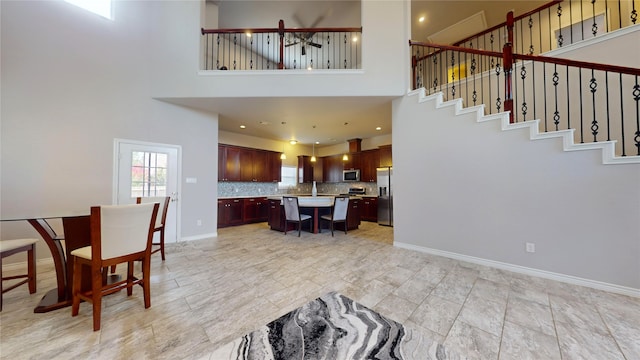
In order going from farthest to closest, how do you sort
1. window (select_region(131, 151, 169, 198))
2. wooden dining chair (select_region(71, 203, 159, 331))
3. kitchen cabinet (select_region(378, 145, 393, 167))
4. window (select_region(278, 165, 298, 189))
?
window (select_region(278, 165, 298, 189))
kitchen cabinet (select_region(378, 145, 393, 167))
window (select_region(131, 151, 169, 198))
wooden dining chair (select_region(71, 203, 159, 331))

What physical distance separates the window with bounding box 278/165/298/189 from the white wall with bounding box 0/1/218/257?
13.4ft

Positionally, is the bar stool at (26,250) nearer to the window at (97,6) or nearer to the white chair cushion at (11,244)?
the white chair cushion at (11,244)

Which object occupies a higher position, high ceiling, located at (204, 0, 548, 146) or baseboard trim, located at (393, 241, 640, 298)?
high ceiling, located at (204, 0, 548, 146)

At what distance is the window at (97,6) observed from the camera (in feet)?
11.3

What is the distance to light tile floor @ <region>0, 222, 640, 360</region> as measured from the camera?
1.52 m

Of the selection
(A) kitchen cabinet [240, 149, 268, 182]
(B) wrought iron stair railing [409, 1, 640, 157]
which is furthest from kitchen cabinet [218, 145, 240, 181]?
(B) wrought iron stair railing [409, 1, 640, 157]

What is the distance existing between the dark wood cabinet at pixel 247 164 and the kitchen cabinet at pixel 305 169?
41.7 inches

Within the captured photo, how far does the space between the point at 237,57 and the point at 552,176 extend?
280 inches

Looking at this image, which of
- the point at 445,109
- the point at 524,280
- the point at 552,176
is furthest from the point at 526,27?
the point at 524,280

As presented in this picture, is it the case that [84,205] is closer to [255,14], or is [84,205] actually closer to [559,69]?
[255,14]

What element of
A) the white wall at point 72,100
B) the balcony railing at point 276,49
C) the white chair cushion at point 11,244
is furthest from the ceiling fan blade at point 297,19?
the white chair cushion at point 11,244

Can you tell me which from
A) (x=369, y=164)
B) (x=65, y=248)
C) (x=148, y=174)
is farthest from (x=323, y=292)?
(x=369, y=164)

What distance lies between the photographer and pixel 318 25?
5.58 metres

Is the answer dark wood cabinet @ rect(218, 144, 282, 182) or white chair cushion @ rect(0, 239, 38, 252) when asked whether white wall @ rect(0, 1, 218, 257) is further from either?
dark wood cabinet @ rect(218, 144, 282, 182)
